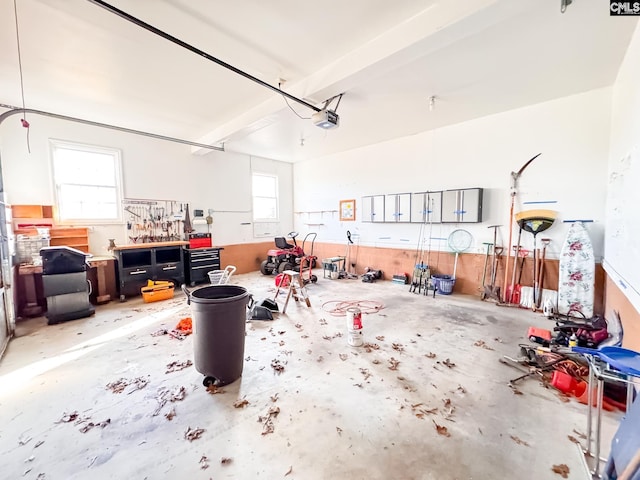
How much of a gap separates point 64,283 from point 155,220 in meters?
2.16

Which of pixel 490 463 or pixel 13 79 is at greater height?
pixel 13 79

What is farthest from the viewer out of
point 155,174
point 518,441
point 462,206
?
point 155,174

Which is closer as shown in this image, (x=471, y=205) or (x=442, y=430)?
(x=442, y=430)

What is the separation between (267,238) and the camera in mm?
8055

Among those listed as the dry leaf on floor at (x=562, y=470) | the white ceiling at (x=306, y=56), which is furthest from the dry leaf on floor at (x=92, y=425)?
the white ceiling at (x=306, y=56)

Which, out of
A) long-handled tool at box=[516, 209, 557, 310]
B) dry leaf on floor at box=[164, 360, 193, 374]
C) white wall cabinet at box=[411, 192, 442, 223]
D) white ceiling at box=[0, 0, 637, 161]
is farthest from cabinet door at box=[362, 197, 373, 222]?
dry leaf on floor at box=[164, 360, 193, 374]

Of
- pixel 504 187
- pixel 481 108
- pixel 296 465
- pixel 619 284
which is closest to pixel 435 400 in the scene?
pixel 296 465

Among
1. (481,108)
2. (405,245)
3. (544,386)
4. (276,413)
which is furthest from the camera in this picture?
(405,245)

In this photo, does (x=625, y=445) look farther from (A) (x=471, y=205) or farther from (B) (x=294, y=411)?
(A) (x=471, y=205)

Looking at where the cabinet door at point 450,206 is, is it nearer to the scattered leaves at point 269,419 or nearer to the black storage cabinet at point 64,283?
the scattered leaves at point 269,419

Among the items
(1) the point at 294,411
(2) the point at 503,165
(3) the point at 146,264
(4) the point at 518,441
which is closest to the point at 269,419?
(1) the point at 294,411

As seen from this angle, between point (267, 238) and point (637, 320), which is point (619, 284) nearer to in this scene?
point (637, 320)

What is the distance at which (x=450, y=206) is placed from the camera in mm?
5234

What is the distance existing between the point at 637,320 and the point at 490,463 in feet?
5.80
